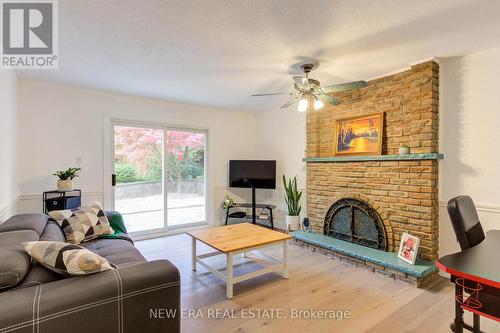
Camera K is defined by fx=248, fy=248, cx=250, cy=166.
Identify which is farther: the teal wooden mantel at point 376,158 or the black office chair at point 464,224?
the teal wooden mantel at point 376,158

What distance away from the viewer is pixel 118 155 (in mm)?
4121

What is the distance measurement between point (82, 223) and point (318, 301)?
2.53 metres

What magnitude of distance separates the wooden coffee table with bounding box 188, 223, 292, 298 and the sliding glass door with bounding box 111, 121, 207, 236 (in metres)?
1.82

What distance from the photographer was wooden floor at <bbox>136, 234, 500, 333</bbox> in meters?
1.99

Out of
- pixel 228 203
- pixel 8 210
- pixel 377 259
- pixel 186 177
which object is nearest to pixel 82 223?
pixel 8 210

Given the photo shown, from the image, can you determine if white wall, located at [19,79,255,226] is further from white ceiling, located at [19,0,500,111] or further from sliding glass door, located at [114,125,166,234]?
white ceiling, located at [19,0,500,111]

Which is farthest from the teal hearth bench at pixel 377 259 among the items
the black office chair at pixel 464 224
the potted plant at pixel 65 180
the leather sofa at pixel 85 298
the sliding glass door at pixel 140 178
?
the potted plant at pixel 65 180

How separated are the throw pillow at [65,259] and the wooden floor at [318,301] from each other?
1048 millimetres

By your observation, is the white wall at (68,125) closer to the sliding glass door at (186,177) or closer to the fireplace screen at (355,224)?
the sliding glass door at (186,177)

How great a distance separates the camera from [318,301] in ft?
7.66

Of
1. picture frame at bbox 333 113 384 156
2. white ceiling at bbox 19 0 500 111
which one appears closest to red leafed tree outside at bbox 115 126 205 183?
white ceiling at bbox 19 0 500 111

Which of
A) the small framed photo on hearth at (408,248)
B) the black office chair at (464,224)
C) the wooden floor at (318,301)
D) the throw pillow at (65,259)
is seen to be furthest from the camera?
the small framed photo on hearth at (408,248)

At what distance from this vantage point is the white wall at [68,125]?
11.1ft

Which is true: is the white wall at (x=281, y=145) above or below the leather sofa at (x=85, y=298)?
above
